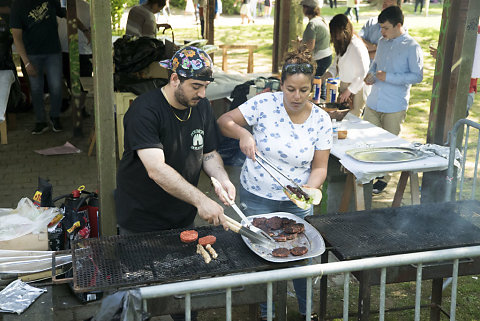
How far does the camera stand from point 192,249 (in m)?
3.11

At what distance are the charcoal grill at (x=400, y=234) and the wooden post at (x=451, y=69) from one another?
186cm

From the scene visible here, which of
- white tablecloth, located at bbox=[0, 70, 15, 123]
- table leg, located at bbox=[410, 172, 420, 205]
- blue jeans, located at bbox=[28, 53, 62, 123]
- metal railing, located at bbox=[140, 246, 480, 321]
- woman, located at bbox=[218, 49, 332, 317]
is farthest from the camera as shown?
blue jeans, located at bbox=[28, 53, 62, 123]

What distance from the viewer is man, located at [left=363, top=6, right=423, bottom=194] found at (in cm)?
596

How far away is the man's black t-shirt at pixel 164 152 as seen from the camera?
321 cm

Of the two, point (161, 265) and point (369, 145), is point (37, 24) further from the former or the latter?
point (161, 265)

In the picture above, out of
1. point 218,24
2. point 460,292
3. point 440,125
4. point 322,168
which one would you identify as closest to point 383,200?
point 440,125

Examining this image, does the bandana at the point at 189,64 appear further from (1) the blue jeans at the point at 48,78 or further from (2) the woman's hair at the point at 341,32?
(1) the blue jeans at the point at 48,78

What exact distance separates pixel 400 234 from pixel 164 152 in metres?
1.48

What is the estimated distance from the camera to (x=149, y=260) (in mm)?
2977

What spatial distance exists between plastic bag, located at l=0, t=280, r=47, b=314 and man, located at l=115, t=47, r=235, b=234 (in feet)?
2.24

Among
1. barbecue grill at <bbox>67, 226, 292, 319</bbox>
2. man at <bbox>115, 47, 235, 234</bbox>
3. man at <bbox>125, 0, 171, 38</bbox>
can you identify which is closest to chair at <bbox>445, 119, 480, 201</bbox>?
man at <bbox>115, 47, 235, 234</bbox>

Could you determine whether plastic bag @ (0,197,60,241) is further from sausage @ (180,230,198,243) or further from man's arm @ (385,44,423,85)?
man's arm @ (385,44,423,85)

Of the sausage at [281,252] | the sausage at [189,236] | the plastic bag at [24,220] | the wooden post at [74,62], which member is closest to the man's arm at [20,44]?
the wooden post at [74,62]

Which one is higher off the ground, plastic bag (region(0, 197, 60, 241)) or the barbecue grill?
the barbecue grill
